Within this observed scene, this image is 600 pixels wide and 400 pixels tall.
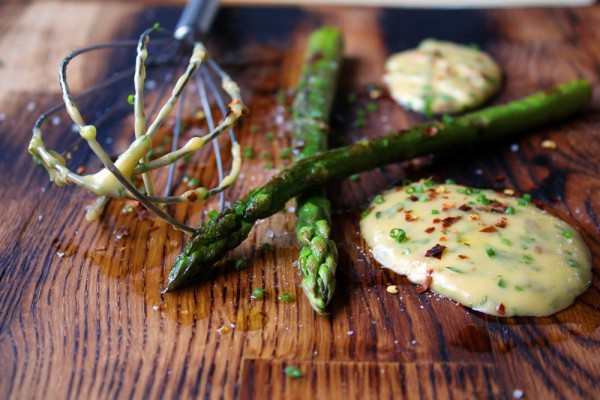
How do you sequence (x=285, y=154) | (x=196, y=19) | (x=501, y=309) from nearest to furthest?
(x=501, y=309), (x=285, y=154), (x=196, y=19)

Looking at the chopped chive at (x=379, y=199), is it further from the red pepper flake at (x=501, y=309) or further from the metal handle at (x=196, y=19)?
the metal handle at (x=196, y=19)

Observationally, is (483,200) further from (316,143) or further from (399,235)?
(316,143)

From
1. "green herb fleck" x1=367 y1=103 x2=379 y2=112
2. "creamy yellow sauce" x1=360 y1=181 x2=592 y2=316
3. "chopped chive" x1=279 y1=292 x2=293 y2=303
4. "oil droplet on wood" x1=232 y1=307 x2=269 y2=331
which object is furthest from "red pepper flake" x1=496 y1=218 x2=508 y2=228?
"green herb fleck" x1=367 y1=103 x2=379 y2=112

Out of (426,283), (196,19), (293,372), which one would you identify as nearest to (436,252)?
(426,283)

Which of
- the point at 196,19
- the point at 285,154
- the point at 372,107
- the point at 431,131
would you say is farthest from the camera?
the point at 196,19

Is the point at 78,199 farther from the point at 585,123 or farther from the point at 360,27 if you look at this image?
the point at 585,123

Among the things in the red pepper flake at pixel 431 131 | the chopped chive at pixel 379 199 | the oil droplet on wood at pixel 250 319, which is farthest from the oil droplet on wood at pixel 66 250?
the red pepper flake at pixel 431 131
